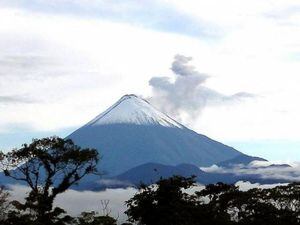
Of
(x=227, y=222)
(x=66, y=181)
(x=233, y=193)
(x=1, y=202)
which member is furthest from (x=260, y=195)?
(x=1, y=202)

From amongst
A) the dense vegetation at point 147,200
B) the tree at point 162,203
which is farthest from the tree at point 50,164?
the tree at point 162,203

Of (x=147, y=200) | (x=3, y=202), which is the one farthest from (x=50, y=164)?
(x=147, y=200)

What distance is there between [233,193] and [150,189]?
47.4ft

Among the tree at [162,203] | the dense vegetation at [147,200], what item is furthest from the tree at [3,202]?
the tree at [162,203]

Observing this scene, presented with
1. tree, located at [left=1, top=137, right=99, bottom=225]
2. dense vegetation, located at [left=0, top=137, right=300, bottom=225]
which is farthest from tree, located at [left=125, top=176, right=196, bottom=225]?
tree, located at [left=1, top=137, right=99, bottom=225]

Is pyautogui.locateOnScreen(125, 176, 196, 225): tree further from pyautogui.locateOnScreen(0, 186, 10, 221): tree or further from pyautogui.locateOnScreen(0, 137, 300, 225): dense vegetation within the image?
pyautogui.locateOnScreen(0, 186, 10, 221): tree

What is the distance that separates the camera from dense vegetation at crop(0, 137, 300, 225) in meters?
46.1

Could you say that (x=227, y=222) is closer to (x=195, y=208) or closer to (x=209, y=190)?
(x=195, y=208)

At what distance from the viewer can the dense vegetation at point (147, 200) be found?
4609 centimetres

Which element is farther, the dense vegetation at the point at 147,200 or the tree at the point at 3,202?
the tree at the point at 3,202

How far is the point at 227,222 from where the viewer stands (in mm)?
45531

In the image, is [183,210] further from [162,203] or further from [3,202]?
[3,202]

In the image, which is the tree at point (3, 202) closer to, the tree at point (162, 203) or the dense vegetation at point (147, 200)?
the dense vegetation at point (147, 200)

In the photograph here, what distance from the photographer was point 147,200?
4644cm
